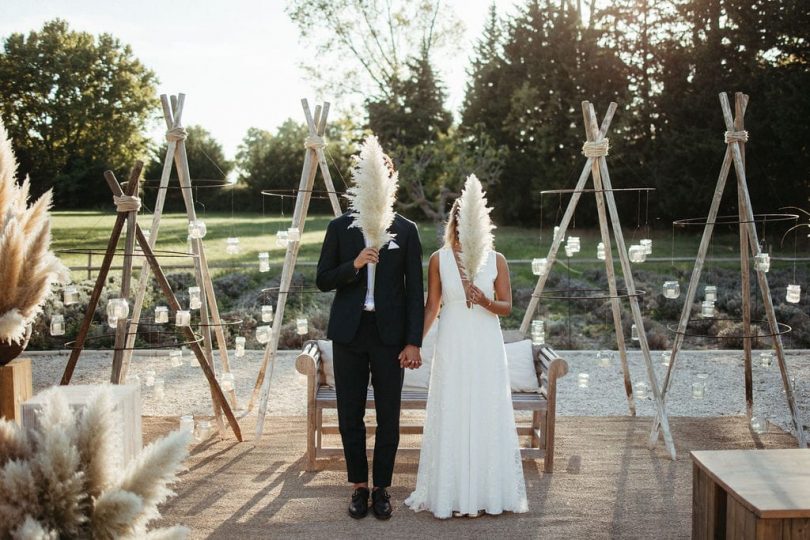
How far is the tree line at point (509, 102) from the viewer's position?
1645 cm

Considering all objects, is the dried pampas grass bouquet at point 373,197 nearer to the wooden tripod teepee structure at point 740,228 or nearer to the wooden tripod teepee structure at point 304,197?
the wooden tripod teepee structure at point 304,197

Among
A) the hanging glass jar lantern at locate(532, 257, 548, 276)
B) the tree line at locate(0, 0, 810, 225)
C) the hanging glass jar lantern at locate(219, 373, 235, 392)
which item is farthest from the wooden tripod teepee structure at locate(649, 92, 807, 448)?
the tree line at locate(0, 0, 810, 225)

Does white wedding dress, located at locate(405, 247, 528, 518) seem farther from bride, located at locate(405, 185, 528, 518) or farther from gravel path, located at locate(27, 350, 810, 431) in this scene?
gravel path, located at locate(27, 350, 810, 431)

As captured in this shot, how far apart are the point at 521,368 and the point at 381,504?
172 centimetres

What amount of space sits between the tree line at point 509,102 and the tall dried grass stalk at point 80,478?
540 inches

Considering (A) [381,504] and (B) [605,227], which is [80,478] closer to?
(A) [381,504]

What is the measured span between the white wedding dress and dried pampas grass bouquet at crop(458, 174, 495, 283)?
0.18 metres

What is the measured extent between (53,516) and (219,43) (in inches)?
651

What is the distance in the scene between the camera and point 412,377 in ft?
17.8

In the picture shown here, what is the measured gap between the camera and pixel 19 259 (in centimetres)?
230

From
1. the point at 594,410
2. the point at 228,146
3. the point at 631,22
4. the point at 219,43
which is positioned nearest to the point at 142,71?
the point at 228,146

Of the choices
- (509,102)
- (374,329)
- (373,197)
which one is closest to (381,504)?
(374,329)

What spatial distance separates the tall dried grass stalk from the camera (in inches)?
55.0

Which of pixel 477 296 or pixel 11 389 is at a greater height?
pixel 477 296
